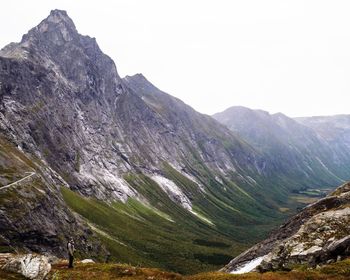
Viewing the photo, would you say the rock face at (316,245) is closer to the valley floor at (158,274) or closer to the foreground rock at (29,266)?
the valley floor at (158,274)

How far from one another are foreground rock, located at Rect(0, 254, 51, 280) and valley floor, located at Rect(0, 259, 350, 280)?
81 cm

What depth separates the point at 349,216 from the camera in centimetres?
4344

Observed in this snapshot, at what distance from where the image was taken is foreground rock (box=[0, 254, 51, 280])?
3828 cm

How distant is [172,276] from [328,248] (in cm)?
1574

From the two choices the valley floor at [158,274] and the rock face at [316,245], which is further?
the rock face at [316,245]

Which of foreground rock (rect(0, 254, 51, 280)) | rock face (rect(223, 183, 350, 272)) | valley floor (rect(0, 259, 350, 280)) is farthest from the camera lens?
foreground rock (rect(0, 254, 51, 280))

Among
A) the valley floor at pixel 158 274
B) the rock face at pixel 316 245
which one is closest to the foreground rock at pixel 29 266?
the valley floor at pixel 158 274

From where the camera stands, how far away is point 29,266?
39031 mm

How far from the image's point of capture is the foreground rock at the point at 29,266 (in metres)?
38.3

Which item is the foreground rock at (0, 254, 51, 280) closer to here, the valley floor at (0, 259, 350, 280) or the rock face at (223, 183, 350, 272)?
the valley floor at (0, 259, 350, 280)

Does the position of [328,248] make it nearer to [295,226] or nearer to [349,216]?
[349,216]

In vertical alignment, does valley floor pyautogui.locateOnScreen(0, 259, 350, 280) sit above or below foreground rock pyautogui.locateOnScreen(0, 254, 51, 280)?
below

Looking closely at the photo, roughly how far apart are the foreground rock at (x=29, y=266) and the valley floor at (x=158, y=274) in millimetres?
808

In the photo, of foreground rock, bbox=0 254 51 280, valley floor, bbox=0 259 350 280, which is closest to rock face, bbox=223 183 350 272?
valley floor, bbox=0 259 350 280
